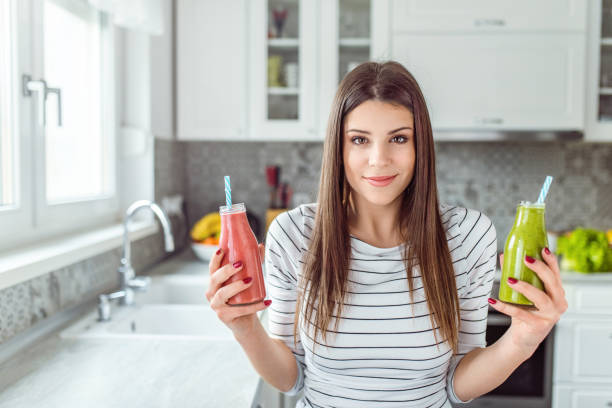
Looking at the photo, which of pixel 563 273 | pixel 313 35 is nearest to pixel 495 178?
pixel 563 273

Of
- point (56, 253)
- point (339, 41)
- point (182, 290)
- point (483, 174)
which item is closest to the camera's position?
point (56, 253)

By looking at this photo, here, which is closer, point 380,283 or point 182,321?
point 380,283

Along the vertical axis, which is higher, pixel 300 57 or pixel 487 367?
pixel 300 57

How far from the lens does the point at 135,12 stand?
1816 mm

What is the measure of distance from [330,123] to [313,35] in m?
1.48

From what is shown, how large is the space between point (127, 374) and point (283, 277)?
1.36ft

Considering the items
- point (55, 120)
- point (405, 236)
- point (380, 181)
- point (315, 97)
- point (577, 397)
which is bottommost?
point (577, 397)

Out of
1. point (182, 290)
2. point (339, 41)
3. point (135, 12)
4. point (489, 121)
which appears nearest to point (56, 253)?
point (182, 290)

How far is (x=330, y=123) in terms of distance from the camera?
1062mm

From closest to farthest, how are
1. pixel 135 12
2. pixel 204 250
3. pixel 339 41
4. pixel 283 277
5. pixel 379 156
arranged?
pixel 379 156, pixel 283 277, pixel 135 12, pixel 204 250, pixel 339 41

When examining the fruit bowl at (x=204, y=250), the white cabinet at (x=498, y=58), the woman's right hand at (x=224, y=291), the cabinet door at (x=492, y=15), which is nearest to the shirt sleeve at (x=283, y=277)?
the woman's right hand at (x=224, y=291)

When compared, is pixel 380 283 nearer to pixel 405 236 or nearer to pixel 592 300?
pixel 405 236

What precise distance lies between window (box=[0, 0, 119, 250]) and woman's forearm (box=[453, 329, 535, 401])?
4.01 ft

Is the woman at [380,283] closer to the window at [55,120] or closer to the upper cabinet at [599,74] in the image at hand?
the window at [55,120]
